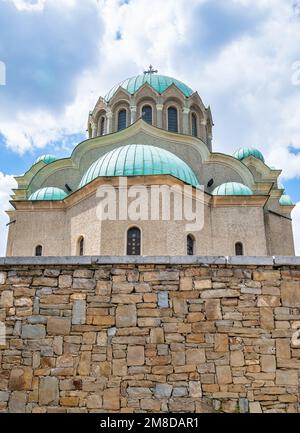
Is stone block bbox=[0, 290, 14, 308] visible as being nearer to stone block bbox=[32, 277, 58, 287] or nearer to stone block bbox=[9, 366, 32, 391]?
stone block bbox=[32, 277, 58, 287]

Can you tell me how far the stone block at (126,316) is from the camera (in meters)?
4.68

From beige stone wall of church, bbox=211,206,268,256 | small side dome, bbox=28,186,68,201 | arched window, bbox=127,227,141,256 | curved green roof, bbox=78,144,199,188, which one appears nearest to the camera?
arched window, bbox=127,227,141,256

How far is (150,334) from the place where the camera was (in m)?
4.65

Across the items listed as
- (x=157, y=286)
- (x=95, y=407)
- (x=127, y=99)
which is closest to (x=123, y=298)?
(x=157, y=286)

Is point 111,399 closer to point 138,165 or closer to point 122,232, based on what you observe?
point 122,232

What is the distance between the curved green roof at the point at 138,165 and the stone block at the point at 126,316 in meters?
7.24

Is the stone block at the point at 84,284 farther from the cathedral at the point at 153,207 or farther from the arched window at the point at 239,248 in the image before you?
the arched window at the point at 239,248

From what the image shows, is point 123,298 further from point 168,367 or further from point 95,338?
point 168,367

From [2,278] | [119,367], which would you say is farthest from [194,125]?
[119,367]

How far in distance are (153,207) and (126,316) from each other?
268 inches

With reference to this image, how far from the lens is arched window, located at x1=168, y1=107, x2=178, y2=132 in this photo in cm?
1822

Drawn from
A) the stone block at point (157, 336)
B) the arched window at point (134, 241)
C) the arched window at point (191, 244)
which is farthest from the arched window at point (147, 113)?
the stone block at point (157, 336)

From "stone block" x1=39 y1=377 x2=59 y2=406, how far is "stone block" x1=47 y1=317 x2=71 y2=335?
0.47m

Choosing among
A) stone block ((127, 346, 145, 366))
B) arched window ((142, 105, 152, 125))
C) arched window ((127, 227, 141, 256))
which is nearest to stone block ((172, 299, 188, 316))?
stone block ((127, 346, 145, 366))
